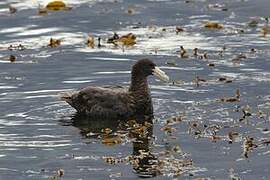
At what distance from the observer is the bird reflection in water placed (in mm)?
15961

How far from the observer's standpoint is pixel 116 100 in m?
19.2

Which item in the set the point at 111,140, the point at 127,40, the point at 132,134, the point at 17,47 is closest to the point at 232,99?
the point at 132,134

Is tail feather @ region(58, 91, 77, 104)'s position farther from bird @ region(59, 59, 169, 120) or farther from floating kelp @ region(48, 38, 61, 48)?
floating kelp @ region(48, 38, 61, 48)

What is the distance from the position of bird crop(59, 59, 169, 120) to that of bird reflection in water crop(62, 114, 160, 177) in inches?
6.7

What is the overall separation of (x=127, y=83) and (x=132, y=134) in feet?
12.1

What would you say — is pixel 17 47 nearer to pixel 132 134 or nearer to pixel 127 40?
pixel 127 40

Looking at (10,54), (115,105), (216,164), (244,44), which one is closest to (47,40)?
(10,54)

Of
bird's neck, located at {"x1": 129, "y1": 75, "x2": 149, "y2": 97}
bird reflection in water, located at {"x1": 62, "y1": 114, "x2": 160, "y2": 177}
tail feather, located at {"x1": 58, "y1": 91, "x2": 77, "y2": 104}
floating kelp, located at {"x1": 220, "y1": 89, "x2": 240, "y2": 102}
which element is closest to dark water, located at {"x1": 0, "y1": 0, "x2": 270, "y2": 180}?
bird reflection in water, located at {"x1": 62, "y1": 114, "x2": 160, "y2": 177}

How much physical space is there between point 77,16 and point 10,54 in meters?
3.92

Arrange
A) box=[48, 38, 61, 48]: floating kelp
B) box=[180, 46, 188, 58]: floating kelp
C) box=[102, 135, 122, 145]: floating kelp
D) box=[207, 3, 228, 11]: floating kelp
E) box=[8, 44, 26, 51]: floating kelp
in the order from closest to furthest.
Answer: box=[102, 135, 122, 145]: floating kelp, box=[180, 46, 188, 58]: floating kelp, box=[8, 44, 26, 51]: floating kelp, box=[48, 38, 61, 48]: floating kelp, box=[207, 3, 228, 11]: floating kelp

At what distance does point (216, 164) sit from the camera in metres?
15.9

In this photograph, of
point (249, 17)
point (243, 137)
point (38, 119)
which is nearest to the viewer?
point (243, 137)

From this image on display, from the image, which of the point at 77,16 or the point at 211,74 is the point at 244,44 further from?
the point at 77,16

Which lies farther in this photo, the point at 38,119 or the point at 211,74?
the point at 211,74
